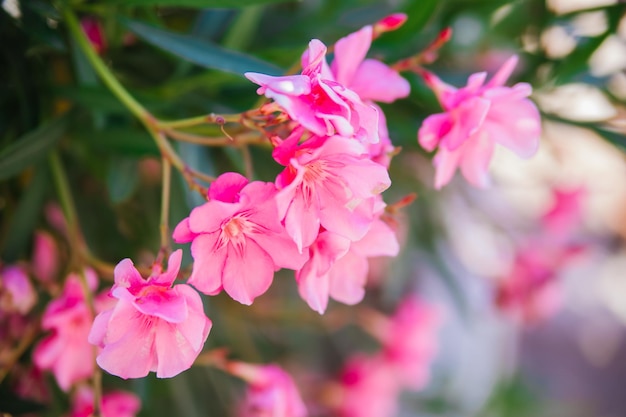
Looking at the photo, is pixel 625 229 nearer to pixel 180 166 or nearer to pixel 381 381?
pixel 381 381

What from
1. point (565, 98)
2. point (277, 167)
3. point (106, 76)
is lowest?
point (565, 98)

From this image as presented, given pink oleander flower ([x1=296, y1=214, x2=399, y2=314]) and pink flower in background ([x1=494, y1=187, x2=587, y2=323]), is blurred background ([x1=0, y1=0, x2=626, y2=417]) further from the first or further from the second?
pink oleander flower ([x1=296, y1=214, x2=399, y2=314])

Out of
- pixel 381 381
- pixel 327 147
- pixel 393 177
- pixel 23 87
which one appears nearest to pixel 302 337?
pixel 381 381

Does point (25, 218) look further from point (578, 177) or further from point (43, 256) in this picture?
point (578, 177)

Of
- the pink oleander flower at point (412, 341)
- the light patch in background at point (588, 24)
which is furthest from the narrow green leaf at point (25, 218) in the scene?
the light patch in background at point (588, 24)

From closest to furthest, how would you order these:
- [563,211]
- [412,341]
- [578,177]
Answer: [412,341] → [563,211] → [578,177]

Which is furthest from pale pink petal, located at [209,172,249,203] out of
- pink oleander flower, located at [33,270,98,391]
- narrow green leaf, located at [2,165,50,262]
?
narrow green leaf, located at [2,165,50,262]

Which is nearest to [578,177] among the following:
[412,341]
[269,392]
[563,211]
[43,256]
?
[563,211]

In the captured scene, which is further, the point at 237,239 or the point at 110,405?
the point at 110,405
